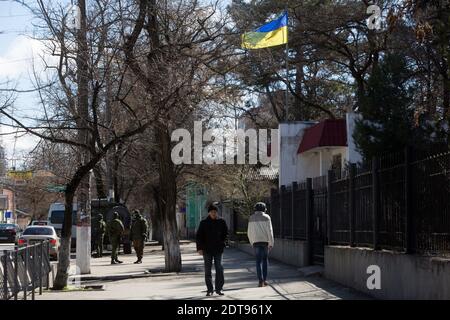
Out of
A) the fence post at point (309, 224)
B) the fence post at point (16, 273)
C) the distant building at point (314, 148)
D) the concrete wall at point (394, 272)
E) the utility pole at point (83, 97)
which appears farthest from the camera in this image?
the distant building at point (314, 148)

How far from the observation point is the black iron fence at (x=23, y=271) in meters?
10.8

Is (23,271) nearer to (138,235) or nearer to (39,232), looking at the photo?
(138,235)

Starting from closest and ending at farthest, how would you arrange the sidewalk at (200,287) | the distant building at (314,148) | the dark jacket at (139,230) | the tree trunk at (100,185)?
the sidewalk at (200,287) < the dark jacket at (139,230) < the distant building at (314,148) < the tree trunk at (100,185)

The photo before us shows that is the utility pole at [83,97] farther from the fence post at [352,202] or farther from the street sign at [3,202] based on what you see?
the street sign at [3,202]

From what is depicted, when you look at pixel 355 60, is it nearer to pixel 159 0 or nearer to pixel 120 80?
pixel 159 0

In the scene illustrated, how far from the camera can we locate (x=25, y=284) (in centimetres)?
1235

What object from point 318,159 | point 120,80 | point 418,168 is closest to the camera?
point 418,168

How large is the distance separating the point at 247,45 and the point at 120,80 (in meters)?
4.93

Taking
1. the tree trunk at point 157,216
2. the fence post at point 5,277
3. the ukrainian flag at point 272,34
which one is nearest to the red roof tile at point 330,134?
the ukrainian flag at point 272,34

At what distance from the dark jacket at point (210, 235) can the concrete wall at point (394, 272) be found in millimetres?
2702

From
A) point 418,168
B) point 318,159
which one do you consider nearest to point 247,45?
point 418,168

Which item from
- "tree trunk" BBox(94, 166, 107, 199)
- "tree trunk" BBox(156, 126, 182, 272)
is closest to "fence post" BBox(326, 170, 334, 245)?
"tree trunk" BBox(156, 126, 182, 272)

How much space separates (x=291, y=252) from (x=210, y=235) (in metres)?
8.37

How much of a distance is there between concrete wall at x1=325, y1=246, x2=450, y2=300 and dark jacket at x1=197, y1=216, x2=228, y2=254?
8.86 ft
